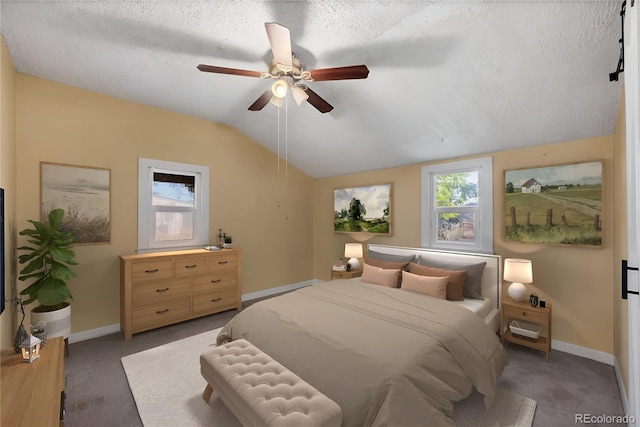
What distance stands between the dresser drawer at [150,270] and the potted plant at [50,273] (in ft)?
1.97

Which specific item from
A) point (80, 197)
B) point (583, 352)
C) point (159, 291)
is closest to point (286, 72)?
point (80, 197)

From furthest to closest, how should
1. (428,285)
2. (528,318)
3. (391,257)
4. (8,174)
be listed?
(391,257), (428,285), (528,318), (8,174)

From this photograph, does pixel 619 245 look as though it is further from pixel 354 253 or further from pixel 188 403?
pixel 188 403

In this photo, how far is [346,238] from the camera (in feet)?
16.7

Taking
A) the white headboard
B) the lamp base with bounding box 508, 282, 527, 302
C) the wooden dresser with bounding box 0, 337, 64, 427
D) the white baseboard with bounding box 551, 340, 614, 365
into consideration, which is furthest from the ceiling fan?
the white baseboard with bounding box 551, 340, 614, 365

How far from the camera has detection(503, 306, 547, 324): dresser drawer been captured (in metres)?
2.68

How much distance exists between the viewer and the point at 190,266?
3.59 meters

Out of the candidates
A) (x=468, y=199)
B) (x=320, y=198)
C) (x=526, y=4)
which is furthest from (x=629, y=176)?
(x=320, y=198)

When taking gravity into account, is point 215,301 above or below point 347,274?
below

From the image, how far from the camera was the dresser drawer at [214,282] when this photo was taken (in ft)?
12.0

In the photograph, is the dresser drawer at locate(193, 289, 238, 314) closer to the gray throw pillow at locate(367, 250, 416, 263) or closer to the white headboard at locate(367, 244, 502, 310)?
the gray throw pillow at locate(367, 250, 416, 263)

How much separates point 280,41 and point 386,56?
40.6 inches

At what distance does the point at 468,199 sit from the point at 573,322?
1.71 metres

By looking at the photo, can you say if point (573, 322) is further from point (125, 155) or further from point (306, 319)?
point (125, 155)
